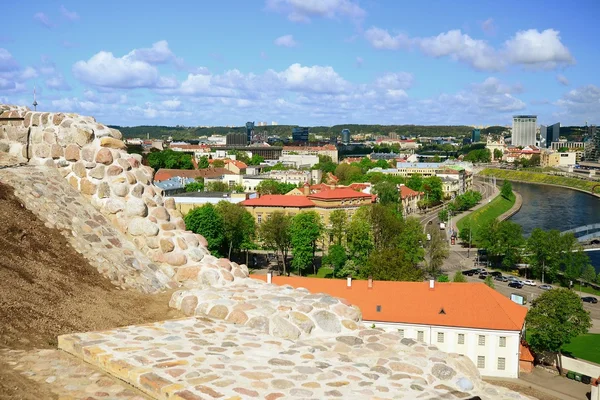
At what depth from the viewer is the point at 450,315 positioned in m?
28.8

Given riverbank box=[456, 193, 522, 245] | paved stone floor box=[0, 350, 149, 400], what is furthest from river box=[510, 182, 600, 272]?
paved stone floor box=[0, 350, 149, 400]

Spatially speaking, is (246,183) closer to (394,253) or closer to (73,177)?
(394,253)

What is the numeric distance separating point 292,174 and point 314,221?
51.5 m

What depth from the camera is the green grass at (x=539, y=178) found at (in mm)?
130325

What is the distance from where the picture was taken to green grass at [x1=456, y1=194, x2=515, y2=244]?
257ft

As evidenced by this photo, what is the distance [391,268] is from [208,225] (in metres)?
14.7

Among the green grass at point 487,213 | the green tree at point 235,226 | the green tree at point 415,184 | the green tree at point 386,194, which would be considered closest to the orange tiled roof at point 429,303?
the green tree at point 235,226

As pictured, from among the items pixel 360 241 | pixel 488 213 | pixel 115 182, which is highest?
pixel 115 182

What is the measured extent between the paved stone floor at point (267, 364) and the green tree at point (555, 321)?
26.1 metres

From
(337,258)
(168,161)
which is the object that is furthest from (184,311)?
(168,161)

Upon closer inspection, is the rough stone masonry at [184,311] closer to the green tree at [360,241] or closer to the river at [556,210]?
the green tree at [360,241]

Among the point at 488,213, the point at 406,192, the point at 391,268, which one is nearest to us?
the point at 391,268

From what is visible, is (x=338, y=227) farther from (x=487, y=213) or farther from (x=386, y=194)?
(x=487, y=213)

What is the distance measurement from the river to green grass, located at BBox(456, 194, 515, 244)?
2.34 m
